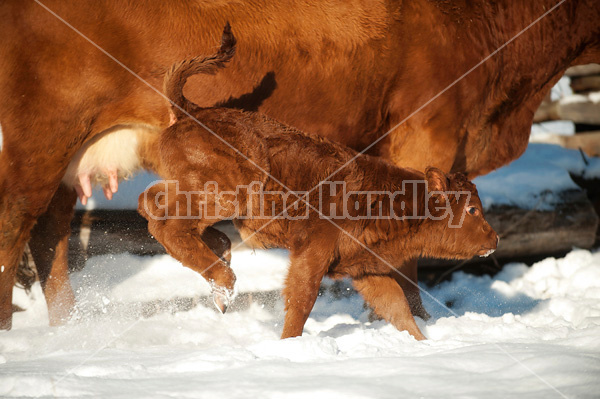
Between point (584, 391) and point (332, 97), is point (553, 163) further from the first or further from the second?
point (584, 391)

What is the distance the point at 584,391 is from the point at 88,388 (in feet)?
5.81

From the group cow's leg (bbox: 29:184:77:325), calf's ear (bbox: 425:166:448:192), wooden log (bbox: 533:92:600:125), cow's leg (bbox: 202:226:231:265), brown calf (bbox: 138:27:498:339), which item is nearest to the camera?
brown calf (bbox: 138:27:498:339)

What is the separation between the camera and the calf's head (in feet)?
13.1

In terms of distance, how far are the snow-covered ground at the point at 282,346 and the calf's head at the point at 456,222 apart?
19.3 inches

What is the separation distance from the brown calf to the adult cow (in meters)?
0.39

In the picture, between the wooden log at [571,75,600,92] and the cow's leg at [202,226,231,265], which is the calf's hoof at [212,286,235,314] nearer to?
the cow's leg at [202,226,231,265]

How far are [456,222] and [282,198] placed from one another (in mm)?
1237

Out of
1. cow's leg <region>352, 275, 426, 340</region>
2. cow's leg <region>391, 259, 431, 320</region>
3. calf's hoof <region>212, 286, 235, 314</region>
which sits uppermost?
calf's hoof <region>212, 286, 235, 314</region>

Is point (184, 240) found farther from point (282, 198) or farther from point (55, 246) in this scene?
point (55, 246)

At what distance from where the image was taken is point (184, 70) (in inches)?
143

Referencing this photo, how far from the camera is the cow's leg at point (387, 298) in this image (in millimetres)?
3919

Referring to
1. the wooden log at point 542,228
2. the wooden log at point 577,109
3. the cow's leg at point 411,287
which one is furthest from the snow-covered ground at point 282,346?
the wooden log at point 577,109

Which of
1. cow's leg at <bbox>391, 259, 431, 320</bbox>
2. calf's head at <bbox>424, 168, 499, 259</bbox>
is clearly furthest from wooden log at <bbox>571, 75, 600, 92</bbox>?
calf's head at <bbox>424, 168, 499, 259</bbox>

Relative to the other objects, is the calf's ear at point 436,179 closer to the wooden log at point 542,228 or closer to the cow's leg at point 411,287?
the cow's leg at point 411,287
